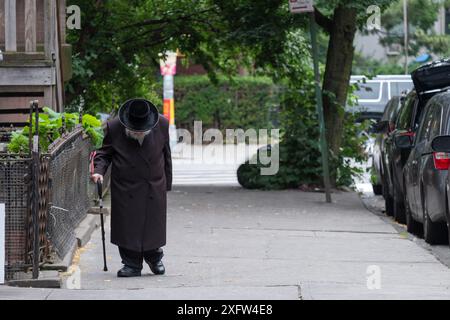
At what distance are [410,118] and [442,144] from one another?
427 centimetres

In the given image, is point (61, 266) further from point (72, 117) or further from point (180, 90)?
point (180, 90)

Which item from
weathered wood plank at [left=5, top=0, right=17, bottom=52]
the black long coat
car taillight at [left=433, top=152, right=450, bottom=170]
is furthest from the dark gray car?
weathered wood plank at [left=5, top=0, right=17, bottom=52]

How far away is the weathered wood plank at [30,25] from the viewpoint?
15.3 metres

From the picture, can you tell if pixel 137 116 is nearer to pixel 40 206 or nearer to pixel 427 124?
pixel 40 206

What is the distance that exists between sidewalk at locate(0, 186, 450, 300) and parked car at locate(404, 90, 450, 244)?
1.18ft

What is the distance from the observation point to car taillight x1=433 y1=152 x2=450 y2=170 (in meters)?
13.0

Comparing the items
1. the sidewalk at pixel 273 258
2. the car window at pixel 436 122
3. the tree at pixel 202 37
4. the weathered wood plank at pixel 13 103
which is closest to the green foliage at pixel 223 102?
the tree at pixel 202 37

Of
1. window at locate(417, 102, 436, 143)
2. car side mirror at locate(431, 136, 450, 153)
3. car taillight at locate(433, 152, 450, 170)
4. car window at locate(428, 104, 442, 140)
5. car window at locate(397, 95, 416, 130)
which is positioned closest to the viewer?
car side mirror at locate(431, 136, 450, 153)

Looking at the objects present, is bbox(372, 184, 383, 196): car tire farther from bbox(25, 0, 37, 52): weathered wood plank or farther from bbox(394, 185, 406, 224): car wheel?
bbox(25, 0, 37, 52): weathered wood plank

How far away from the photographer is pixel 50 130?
11992 mm

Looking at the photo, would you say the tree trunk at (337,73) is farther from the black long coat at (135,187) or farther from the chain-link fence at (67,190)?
the black long coat at (135,187)

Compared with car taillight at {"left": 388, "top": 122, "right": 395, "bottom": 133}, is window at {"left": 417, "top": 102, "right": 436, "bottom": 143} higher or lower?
higher

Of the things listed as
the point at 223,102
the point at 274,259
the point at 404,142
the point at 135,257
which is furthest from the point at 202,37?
the point at 223,102

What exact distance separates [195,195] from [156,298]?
11500 mm
